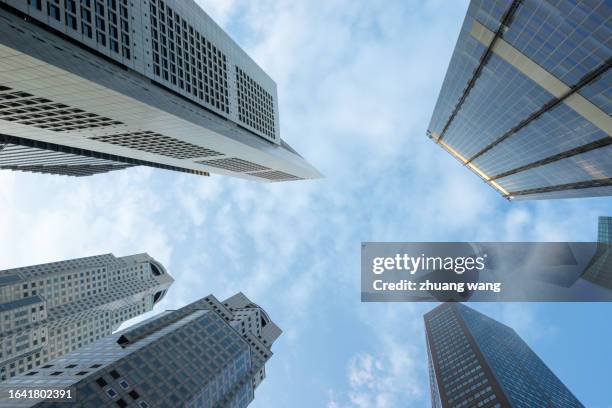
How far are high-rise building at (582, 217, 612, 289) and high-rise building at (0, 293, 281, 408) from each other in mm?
179728

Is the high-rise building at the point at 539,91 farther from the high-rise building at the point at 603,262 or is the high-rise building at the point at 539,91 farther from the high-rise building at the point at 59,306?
the high-rise building at the point at 59,306

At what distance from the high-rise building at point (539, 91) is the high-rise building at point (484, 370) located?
63.4 metres

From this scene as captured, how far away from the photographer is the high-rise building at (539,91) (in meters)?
40.9

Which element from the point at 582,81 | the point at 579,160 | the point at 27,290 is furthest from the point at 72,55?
the point at 27,290

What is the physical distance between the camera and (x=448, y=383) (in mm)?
134500

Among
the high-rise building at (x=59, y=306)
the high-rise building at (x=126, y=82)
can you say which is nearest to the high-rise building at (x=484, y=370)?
the high-rise building at (x=126, y=82)

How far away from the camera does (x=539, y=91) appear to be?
55.0 metres

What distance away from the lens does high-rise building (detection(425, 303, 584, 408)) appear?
11869 centimetres

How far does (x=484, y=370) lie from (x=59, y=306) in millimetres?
159585

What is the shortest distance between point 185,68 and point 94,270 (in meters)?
144

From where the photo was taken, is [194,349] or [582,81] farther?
[194,349]

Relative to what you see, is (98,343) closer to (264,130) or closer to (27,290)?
(264,130)

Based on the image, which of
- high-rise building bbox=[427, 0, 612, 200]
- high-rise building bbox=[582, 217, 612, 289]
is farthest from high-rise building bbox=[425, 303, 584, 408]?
high-rise building bbox=[427, 0, 612, 200]

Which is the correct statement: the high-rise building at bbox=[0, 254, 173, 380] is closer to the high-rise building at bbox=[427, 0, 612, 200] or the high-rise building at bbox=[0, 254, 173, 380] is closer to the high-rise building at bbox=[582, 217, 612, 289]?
the high-rise building at bbox=[427, 0, 612, 200]
